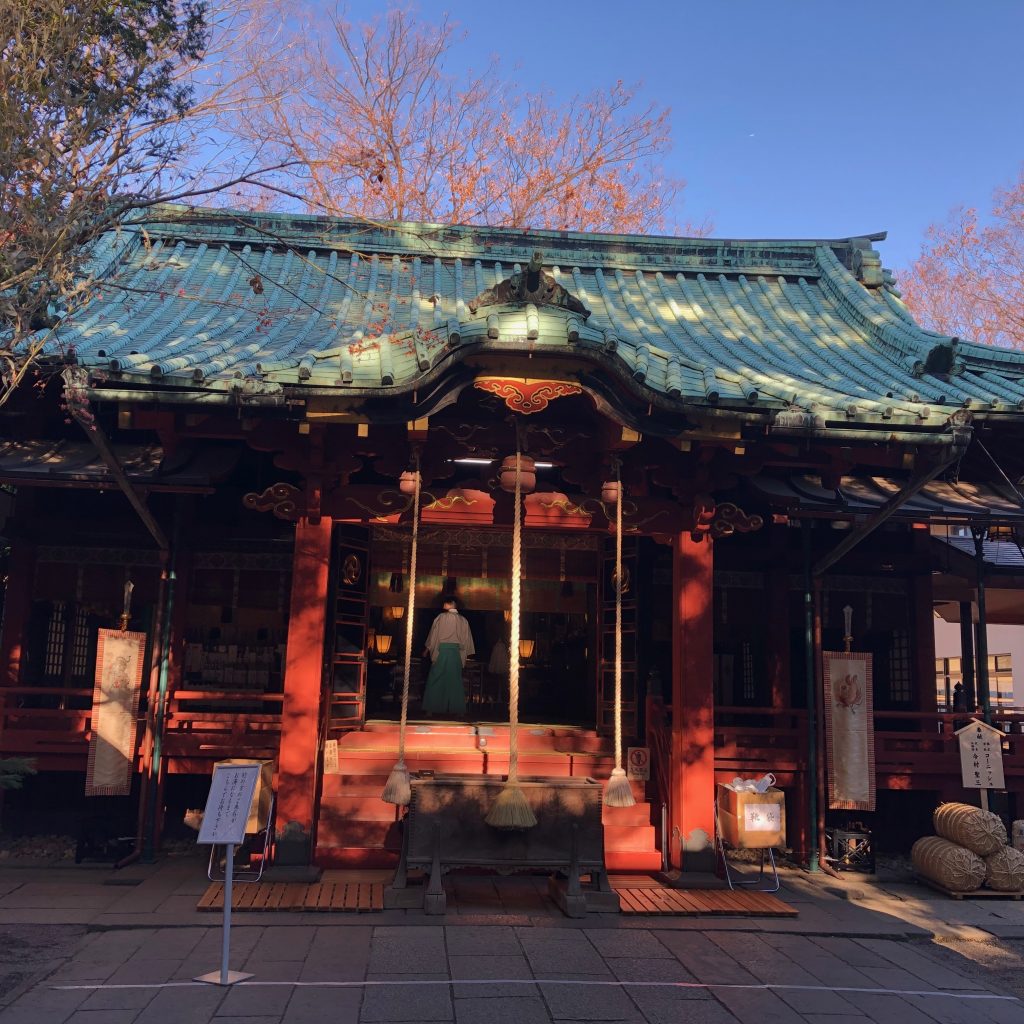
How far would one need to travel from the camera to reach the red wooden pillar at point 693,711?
8.85m

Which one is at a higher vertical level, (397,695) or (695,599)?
(695,599)

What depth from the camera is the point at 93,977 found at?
19.9ft

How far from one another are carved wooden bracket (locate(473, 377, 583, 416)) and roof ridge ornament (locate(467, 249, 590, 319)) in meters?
0.63

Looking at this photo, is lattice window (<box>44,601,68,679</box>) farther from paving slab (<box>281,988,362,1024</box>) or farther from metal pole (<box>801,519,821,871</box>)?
metal pole (<box>801,519,821,871</box>)

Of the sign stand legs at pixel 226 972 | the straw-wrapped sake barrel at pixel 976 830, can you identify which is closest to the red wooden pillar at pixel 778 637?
the straw-wrapped sake barrel at pixel 976 830

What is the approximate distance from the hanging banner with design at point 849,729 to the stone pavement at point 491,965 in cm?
155

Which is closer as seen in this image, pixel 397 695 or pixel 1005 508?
pixel 1005 508

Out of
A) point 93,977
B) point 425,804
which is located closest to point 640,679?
point 425,804

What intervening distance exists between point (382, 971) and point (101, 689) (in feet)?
15.3

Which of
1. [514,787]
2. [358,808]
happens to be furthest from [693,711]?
[358,808]

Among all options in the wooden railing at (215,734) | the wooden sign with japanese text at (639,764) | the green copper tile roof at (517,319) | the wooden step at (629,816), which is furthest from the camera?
the wooden sign with japanese text at (639,764)

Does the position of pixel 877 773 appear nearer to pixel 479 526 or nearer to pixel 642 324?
pixel 479 526

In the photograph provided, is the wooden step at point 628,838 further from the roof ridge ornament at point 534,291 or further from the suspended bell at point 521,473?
the roof ridge ornament at point 534,291

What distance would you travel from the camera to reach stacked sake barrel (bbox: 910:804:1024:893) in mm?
9141
